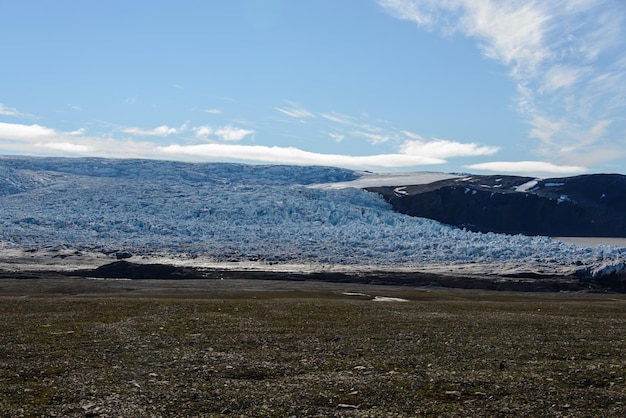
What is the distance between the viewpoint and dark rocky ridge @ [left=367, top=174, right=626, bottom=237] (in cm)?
9406

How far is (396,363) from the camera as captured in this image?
12.9m

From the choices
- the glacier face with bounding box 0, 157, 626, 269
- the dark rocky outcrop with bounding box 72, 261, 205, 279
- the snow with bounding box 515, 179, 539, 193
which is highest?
the snow with bounding box 515, 179, 539, 193

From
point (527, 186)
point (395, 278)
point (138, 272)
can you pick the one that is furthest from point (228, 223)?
point (527, 186)

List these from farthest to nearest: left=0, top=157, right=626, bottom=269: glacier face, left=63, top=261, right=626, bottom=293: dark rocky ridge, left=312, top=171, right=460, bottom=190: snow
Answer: left=312, top=171, right=460, bottom=190: snow < left=0, top=157, right=626, bottom=269: glacier face < left=63, top=261, right=626, bottom=293: dark rocky ridge

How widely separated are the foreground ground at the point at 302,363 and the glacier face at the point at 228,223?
3845 centimetres

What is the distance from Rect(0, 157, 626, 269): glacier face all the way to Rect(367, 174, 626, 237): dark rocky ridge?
759 centimetres

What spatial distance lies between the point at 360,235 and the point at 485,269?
17.9 meters

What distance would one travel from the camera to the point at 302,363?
12.9 metres

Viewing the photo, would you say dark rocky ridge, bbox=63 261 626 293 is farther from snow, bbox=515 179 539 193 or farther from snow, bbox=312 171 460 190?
snow, bbox=515 179 539 193

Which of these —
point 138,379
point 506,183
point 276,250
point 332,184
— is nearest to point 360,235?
point 276,250

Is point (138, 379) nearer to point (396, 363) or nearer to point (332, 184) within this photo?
point (396, 363)

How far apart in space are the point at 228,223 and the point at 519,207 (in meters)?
48.4

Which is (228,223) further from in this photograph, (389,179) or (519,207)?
(519,207)

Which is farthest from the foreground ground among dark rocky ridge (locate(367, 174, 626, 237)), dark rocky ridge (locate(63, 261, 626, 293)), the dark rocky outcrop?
dark rocky ridge (locate(367, 174, 626, 237))
